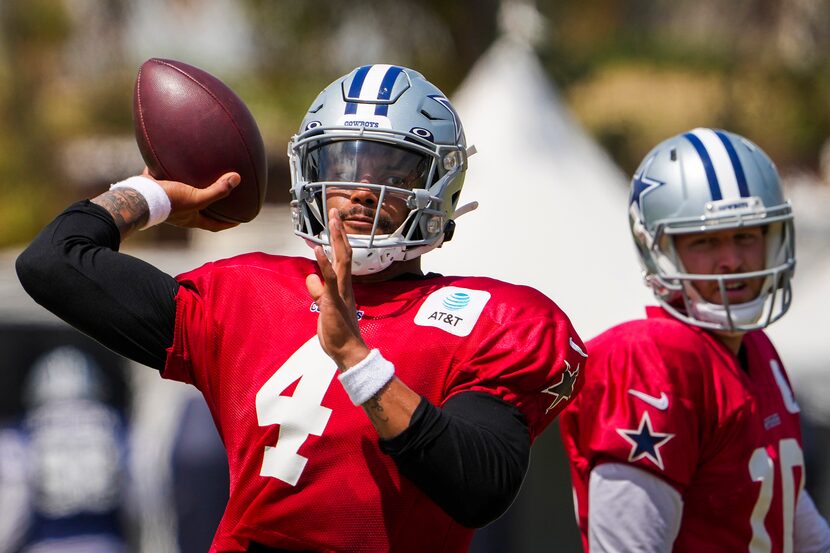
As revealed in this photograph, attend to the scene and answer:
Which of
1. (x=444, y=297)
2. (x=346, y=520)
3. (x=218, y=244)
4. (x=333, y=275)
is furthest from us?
(x=218, y=244)

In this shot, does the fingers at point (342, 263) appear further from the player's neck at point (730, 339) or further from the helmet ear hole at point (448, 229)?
the player's neck at point (730, 339)

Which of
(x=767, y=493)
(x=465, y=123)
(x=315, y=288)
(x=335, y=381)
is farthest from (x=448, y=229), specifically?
(x=465, y=123)

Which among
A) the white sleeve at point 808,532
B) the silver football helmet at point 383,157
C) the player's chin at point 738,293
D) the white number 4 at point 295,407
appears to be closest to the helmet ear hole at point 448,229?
the silver football helmet at point 383,157

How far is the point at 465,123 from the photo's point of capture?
5832 millimetres

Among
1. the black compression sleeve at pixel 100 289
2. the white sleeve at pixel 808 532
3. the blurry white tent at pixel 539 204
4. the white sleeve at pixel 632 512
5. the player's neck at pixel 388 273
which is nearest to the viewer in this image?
the black compression sleeve at pixel 100 289

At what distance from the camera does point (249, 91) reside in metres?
12.1

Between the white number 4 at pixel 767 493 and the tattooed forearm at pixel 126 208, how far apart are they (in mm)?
1416

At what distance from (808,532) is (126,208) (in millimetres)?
1814

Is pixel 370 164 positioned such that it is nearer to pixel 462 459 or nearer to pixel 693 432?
pixel 462 459

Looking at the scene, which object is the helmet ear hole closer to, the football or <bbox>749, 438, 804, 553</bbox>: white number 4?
the football

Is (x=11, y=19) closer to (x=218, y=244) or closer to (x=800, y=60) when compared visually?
(x=218, y=244)

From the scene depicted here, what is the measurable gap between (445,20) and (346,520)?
32.6ft

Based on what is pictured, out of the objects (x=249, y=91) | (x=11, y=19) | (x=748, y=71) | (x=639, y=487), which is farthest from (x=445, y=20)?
(x=639, y=487)

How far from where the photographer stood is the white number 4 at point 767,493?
8.59ft
